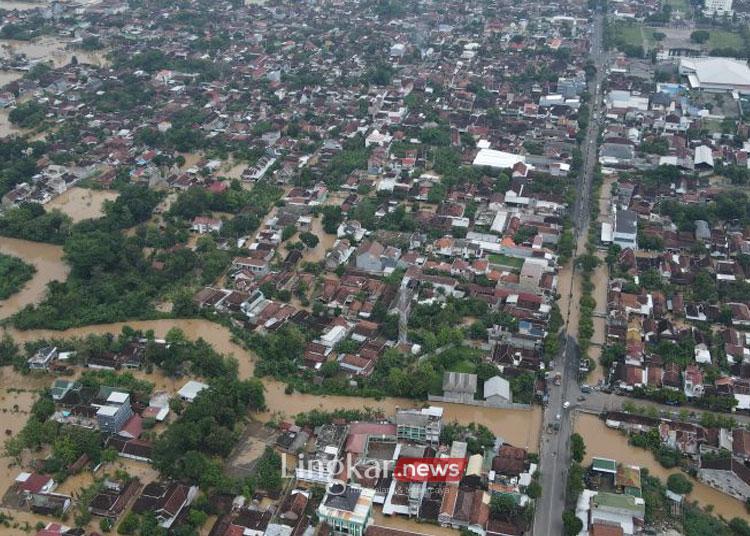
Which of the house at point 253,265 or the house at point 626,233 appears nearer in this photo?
the house at point 253,265

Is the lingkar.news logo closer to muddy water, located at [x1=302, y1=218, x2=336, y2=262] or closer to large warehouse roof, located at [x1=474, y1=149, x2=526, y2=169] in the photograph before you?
muddy water, located at [x1=302, y1=218, x2=336, y2=262]

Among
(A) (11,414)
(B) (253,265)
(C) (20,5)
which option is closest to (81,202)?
A: (B) (253,265)

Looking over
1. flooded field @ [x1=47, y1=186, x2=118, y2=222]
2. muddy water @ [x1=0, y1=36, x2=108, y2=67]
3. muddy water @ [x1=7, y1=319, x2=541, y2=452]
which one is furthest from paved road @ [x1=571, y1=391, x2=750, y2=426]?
muddy water @ [x1=0, y1=36, x2=108, y2=67]

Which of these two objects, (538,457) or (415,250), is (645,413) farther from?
(415,250)

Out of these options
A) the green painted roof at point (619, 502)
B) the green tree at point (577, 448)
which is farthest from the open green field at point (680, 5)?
the green painted roof at point (619, 502)

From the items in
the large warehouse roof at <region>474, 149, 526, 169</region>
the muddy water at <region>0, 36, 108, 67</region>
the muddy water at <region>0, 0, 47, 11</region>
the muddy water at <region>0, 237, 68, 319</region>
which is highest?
the muddy water at <region>0, 0, 47, 11</region>

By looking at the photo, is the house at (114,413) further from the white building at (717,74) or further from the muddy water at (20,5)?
the muddy water at (20,5)
